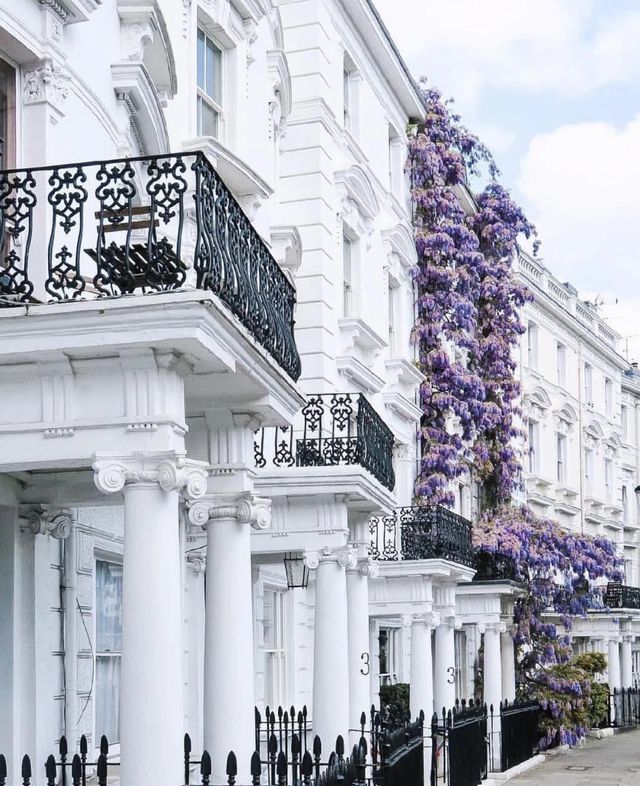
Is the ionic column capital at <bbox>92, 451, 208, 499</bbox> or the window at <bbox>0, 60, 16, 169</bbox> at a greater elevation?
the window at <bbox>0, 60, 16, 169</bbox>

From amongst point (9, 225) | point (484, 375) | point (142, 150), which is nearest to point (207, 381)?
point (9, 225)

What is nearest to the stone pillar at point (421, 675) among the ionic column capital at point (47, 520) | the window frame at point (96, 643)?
the window frame at point (96, 643)

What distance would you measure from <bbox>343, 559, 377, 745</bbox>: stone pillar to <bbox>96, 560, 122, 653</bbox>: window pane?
4.43 metres

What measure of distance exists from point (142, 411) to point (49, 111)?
3025 mm

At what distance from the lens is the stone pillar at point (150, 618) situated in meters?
7.99

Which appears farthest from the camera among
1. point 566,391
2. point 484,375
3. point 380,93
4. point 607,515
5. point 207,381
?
point 607,515

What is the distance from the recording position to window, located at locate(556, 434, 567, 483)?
42219 millimetres

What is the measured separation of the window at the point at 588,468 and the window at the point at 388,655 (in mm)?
18513

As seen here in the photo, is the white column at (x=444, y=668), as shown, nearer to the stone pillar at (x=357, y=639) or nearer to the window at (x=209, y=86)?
the stone pillar at (x=357, y=639)

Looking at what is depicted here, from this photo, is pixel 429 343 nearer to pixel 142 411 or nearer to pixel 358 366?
pixel 358 366

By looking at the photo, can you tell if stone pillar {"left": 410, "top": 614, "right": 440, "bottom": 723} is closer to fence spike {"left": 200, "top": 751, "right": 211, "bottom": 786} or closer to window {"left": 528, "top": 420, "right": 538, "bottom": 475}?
fence spike {"left": 200, "top": 751, "right": 211, "bottom": 786}

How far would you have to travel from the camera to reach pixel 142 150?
12781mm

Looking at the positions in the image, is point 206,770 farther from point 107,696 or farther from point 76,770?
point 107,696

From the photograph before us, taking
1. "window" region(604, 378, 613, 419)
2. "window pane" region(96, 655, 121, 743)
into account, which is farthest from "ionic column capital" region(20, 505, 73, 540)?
"window" region(604, 378, 613, 419)
